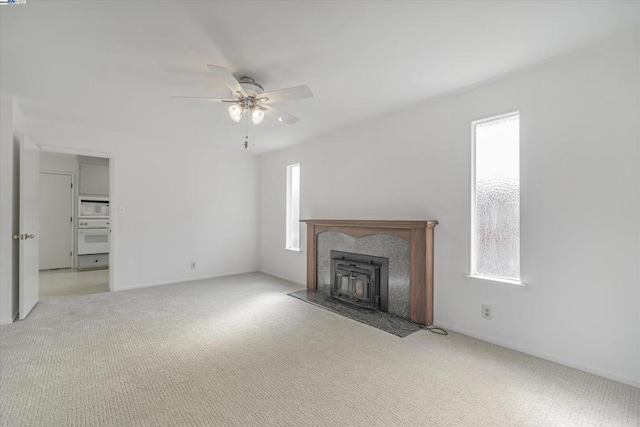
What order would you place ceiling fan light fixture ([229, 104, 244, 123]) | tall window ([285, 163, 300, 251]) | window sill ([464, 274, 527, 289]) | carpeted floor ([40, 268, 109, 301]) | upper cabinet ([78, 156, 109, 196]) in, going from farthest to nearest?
upper cabinet ([78, 156, 109, 196])
tall window ([285, 163, 300, 251])
carpeted floor ([40, 268, 109, 301])
ceiling fan light fixture ([229, 104, 244, 123])
window sill ([464, 274, 527, 289])

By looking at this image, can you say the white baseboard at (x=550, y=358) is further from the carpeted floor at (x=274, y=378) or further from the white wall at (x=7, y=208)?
the white wall at (x=7, y=208)

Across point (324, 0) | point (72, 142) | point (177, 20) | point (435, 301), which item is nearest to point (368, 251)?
point (435, 301)

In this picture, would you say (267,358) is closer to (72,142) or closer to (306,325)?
(306,325)

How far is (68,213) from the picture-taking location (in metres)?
6.51

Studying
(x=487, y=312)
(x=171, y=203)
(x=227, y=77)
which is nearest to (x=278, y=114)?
(x=227, y=77)

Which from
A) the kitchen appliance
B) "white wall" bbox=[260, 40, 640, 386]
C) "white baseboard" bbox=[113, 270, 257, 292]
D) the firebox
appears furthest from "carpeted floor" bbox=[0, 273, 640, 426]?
the kitchen appliance

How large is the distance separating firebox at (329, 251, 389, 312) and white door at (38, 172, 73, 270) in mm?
6224

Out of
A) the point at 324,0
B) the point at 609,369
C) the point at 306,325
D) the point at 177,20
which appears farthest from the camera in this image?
the point at 306,325

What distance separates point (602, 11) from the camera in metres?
1.83

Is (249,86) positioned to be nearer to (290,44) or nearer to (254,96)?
(254,96)

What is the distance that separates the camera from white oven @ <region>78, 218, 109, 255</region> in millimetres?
6348

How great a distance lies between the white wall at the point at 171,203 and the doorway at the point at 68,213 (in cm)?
216

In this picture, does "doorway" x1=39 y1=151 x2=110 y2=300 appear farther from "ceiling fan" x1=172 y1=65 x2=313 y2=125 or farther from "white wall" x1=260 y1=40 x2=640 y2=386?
"white wall" x1=260 y1=40 x2=640 y2=386

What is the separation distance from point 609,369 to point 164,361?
3366 mm
